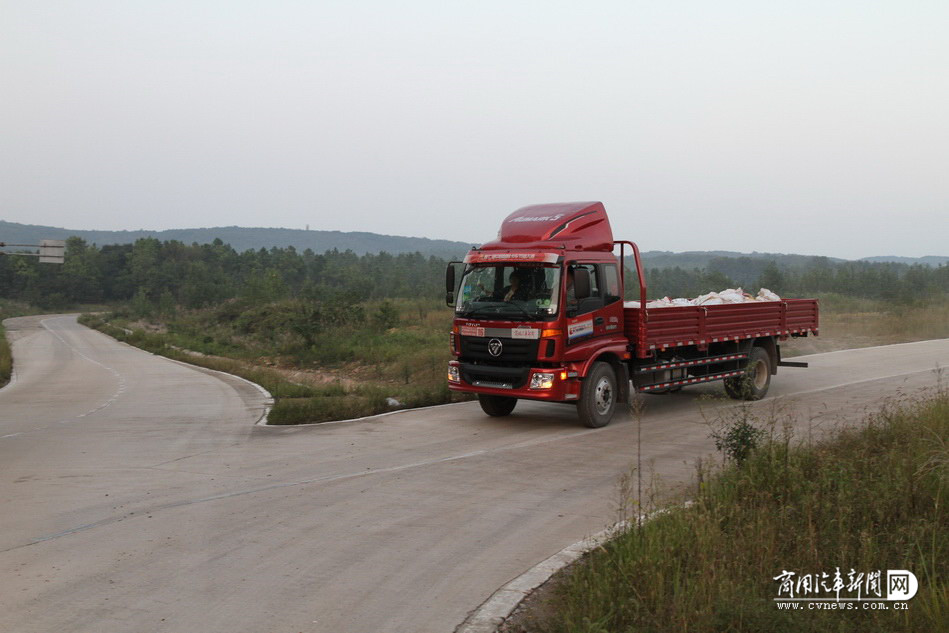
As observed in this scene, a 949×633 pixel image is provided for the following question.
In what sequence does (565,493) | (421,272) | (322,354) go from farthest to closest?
(421,272)
(322,354)
(565,493)

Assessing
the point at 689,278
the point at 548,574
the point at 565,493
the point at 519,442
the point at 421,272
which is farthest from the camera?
the point at 421,272

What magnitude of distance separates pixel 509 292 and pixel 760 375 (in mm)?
6572

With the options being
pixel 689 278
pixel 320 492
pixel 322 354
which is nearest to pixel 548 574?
pixel 320 492

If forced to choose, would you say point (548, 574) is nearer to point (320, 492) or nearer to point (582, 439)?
point (320, 492)

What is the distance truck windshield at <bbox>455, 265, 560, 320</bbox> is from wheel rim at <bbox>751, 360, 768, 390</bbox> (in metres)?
6.00

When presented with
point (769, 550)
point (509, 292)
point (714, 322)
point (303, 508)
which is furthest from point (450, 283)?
point (769, 550)

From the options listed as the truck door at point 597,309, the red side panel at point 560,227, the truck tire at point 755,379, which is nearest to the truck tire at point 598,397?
the truck door at point 597,309

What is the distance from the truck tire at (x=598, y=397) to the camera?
40.8 ft

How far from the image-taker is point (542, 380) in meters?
12.0

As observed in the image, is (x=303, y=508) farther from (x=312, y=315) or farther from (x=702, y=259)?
(x=702, y=259)

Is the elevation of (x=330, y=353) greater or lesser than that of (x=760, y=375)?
lesser

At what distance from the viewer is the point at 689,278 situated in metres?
101

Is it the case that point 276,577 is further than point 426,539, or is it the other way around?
point 426,539

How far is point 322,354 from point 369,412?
17.1m
